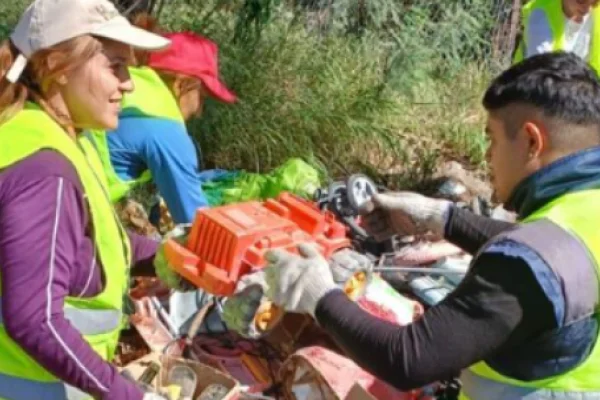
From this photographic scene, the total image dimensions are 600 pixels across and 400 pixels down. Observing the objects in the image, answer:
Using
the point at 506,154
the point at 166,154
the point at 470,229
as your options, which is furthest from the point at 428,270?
the point at 506,154

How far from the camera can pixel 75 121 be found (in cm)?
256

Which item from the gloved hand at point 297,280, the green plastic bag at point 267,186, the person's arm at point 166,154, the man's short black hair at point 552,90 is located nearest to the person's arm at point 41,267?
the gloved hand at point 297,280

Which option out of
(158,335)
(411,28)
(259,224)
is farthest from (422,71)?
(259,224)

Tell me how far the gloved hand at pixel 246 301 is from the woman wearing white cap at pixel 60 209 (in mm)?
337

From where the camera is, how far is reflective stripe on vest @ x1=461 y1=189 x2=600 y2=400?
7.35ft

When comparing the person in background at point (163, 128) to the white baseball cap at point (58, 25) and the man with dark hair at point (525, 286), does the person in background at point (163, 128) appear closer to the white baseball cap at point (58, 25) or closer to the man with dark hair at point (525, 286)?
the white baseball cap at point (58, 25)

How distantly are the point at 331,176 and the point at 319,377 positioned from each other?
3.39 metres

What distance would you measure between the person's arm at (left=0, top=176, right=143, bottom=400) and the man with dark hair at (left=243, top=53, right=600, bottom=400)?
0.49m

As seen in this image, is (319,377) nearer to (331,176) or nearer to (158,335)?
(158,335)

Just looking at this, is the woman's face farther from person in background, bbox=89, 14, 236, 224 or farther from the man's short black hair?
person in background, bbox=89, 14, 236, 224

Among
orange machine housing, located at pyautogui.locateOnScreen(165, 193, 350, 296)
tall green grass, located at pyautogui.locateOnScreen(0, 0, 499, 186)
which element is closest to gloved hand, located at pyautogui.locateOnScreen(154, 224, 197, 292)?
orange machine housing, located at pyautogui.locateOnScreen(165, 193, 350, 296)

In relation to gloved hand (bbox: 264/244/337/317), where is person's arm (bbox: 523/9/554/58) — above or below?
above

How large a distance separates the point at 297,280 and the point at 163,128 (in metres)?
1.74

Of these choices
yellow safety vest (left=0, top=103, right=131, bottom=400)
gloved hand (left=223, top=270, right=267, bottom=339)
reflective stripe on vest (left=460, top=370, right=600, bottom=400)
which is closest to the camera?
reflective stripe on vest (left=460, top=370, right=600, bottom=400)
